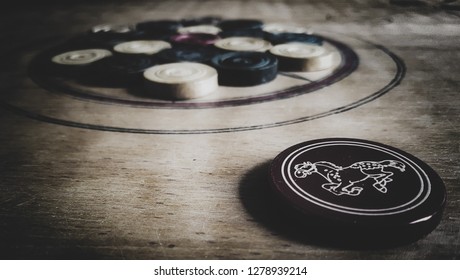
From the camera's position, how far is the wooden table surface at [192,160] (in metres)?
1.12

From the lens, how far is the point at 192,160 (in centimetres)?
160

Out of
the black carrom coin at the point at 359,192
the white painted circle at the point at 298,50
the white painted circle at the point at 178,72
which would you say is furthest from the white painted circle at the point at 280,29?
the black carrom coin at the point at 359,192

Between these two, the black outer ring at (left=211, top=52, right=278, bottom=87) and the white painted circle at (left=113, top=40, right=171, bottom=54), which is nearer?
the black outer ring at (left=211, top=52, right=278, bottom=87)

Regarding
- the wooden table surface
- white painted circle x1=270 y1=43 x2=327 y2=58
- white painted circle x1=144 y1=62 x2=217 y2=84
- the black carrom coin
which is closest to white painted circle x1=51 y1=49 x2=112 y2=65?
the wooden table surface

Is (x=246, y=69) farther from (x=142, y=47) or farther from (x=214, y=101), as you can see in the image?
(x=142, y=47)

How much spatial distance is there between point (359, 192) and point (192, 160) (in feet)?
2.42

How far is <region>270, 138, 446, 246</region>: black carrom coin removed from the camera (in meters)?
1.05

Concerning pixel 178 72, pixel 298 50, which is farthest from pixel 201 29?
pixel 178 72

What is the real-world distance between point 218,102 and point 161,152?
65 centimetres

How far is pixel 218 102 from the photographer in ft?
7.23

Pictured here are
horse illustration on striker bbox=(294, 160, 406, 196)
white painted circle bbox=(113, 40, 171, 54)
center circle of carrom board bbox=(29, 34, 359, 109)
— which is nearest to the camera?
horse illustration on striker bbox=(294, 160, 406, 196)

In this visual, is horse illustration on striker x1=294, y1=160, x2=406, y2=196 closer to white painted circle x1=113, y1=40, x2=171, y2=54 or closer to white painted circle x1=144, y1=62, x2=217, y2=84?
white painted circle x1=144, y1=62, x2=217, y2=84

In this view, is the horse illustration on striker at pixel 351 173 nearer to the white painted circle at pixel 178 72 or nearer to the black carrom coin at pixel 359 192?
the black carrom coin at pixel 359 192

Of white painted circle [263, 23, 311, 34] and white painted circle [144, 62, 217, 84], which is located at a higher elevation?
white painted circle [263, 23, 311, 34]
